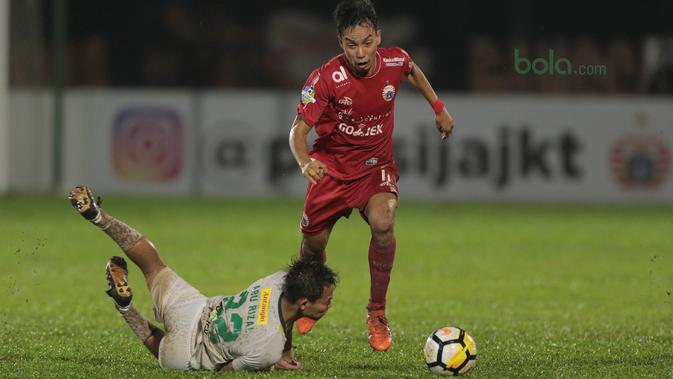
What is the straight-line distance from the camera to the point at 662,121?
22391mm

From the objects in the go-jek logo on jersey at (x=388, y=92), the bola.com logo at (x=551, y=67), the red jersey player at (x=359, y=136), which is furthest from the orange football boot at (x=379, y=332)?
the bola.com logo at (x=551, y=67)

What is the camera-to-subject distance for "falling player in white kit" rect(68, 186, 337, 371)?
7.05m

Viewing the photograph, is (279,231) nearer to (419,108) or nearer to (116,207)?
(116,207)

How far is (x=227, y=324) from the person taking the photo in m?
7.12

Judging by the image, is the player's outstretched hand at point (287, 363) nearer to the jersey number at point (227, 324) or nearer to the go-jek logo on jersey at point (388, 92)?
the jersey number at point (227, 324)

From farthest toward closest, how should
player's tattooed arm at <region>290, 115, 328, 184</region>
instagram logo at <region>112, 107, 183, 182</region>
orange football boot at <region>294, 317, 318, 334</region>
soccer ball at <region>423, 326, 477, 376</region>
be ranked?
instagram logo at <region>112, 107, 183, 182</region>, orange football boot at <region>294, 317, 318, 334</region>, player's tattooed arm at <region>290, 115, 328, 184</region>, soccer ball at <region>423, 326, 477, 376</region>

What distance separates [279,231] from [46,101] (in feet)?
24.2

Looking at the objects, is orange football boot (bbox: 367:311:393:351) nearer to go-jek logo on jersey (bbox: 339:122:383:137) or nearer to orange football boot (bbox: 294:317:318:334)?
orange football boot (bbox: 294:317:318:334)

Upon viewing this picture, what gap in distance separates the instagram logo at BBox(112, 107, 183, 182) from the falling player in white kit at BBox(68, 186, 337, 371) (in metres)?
14.6

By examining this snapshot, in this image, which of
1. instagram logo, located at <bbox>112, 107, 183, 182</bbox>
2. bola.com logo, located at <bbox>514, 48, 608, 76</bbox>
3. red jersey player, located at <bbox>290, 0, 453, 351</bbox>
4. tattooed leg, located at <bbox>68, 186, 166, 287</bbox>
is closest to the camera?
tattooed leg, located at <bbox>68, 186, 166, 287</bbox>

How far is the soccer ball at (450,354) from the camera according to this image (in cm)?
718

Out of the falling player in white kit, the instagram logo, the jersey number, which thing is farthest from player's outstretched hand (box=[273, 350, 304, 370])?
the instagram logo

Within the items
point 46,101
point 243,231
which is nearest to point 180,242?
point 243,231

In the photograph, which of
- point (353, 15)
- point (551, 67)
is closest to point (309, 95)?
point (353, 15)
